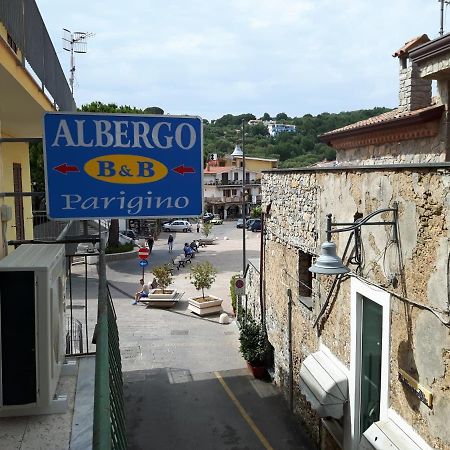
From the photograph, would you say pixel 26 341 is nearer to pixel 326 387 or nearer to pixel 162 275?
pixel 326 387

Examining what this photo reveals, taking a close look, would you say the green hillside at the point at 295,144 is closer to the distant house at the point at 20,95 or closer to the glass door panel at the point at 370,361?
the glass door panel at the point at 370,361

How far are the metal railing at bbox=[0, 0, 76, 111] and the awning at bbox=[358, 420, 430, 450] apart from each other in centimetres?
593

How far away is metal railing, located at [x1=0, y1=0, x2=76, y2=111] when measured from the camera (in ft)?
14.7

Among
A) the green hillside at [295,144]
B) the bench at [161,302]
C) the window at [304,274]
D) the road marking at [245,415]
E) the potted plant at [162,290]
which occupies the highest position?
the green hillside at [295,144]

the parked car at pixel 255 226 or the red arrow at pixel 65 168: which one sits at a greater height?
the red arrow at pixel 65 168

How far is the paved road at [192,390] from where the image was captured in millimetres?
10258

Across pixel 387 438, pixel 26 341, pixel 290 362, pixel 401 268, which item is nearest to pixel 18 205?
pixel 26 341

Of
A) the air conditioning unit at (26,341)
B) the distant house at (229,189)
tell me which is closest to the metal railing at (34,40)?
the air conditioning unit at (26,341)

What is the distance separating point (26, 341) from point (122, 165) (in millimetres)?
1685

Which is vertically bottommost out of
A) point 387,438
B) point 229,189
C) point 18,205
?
point 387,438

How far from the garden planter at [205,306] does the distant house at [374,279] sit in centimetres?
728

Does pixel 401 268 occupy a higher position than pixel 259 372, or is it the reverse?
pixel 401 268

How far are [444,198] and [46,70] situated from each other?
16.8 ft

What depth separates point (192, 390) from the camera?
12562 millimetres
